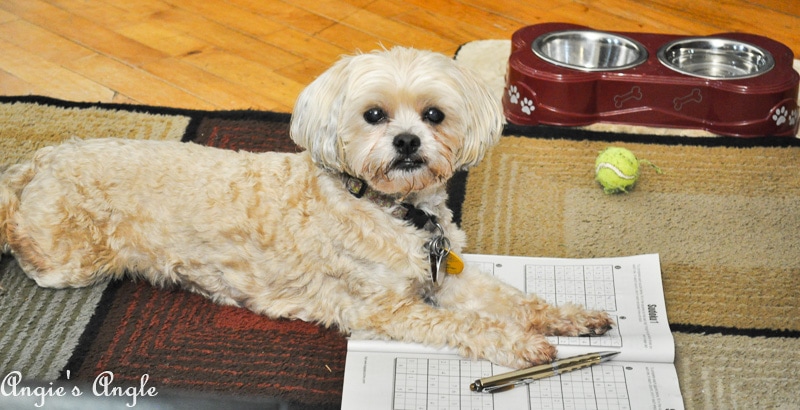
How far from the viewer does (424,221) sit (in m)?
1.87

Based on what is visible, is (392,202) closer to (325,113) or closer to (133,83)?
(325,113)

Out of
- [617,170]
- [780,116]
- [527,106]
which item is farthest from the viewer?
[527,106]

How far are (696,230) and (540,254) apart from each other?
41 cm

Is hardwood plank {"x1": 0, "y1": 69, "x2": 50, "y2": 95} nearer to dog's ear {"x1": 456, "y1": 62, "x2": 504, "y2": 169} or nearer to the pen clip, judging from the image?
dog's ear {"x1": 456, "y1": 62, "x2": 504, "y2": 169}

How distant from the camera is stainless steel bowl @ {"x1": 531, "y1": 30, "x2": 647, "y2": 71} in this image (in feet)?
9.58

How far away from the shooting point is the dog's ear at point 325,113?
1707 millimetres

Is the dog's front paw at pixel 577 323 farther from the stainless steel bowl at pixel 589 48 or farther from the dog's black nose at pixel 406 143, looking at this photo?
the stainless steel bowl at pixel 589 48

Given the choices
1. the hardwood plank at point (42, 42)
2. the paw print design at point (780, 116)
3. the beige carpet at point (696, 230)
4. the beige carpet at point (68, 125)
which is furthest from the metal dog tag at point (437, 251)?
the hardwood plank at point (42, 42)

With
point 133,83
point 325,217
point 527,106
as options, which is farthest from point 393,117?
point 133,83

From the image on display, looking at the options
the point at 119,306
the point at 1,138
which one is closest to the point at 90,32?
the point at 1,138

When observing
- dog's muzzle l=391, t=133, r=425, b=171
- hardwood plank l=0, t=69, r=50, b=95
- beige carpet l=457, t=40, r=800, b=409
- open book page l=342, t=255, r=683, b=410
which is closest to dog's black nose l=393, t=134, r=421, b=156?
dog's muzzle l=391, t=133, r=425, b=171

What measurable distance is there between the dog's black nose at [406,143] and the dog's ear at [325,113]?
0.12 m

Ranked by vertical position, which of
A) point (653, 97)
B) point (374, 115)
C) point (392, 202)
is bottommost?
point (392, 202)

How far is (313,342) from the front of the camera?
1921mm
